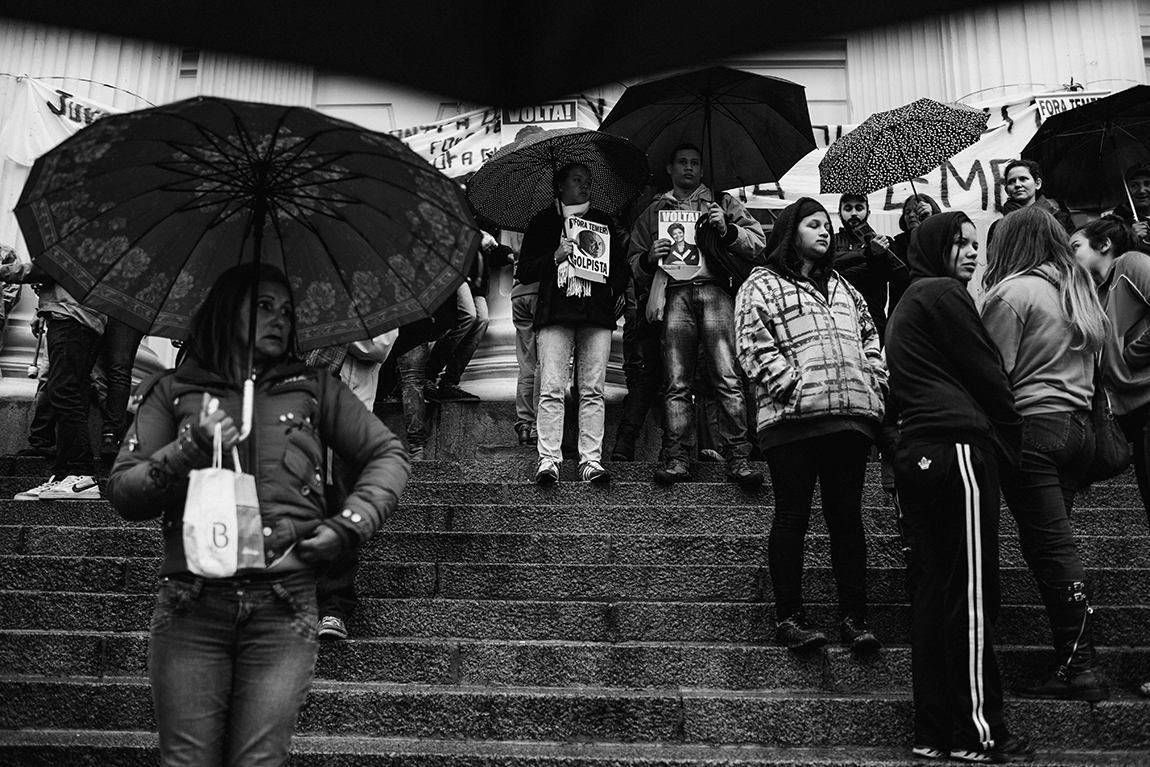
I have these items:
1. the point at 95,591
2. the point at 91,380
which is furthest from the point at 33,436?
the point at 95,591

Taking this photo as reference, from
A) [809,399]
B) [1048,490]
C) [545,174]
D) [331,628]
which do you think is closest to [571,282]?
[545,174]

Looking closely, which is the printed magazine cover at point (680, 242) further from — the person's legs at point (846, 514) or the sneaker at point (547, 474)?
the person's legs at point (846, 514)

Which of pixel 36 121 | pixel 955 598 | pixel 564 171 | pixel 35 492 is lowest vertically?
pixel 955 598

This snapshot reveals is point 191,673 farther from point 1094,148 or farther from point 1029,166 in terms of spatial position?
point 1094,148

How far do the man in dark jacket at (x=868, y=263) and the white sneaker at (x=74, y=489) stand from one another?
491cm

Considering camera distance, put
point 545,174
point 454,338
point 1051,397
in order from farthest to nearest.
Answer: point 454,338, point 545,174, point 1051,397

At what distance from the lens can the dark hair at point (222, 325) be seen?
3088 mm

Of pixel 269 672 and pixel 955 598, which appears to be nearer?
pixel 269 672

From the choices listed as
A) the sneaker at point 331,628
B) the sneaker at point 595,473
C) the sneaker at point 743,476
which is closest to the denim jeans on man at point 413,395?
the sneaker at point 595,473

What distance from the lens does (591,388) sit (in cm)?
689

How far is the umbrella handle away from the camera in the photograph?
2900 millimetres

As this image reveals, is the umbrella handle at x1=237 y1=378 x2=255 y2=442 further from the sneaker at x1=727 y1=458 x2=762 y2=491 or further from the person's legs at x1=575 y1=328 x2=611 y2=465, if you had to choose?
the sneaker at x1=727 y1=458 x2=762 y2=491

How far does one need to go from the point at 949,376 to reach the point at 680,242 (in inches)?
121

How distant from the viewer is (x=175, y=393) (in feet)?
10.1
